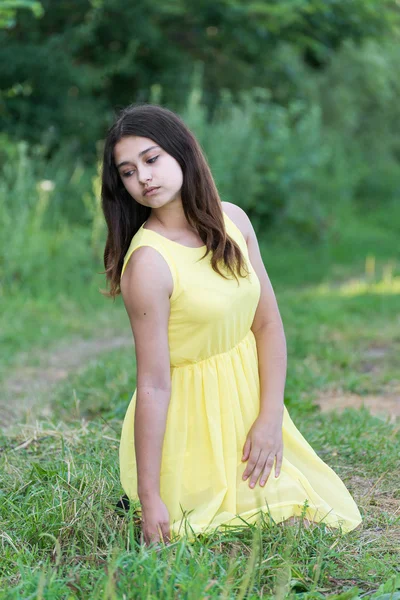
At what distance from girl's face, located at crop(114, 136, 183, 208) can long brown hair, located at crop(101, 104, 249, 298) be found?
0.02 m

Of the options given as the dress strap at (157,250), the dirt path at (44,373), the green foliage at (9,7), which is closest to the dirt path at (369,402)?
the dirt path at (44,373)

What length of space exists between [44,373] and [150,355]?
2.81 m

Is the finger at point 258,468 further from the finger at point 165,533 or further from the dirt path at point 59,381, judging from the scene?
the dirt path at point 59,381

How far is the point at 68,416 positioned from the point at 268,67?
8.98 m

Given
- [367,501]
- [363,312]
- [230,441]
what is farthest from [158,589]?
[363,312]

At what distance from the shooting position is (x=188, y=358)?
2359mm

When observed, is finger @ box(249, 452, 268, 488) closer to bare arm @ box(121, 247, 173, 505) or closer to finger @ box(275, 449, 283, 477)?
finger @ box(275, 449, 283, 477)

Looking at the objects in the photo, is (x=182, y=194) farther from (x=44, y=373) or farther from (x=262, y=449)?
(x=44, y=373)

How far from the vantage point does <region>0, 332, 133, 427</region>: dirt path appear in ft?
13.5

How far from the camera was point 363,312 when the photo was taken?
21.4 ft

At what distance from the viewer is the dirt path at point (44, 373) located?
13.5ft

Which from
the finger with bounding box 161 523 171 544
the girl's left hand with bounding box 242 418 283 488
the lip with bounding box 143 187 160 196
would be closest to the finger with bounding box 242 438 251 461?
the girl's left hand with bounding box 242 418 283 488

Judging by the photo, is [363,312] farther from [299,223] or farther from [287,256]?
[299,223]

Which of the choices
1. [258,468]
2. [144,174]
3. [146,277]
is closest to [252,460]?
[258,468]
